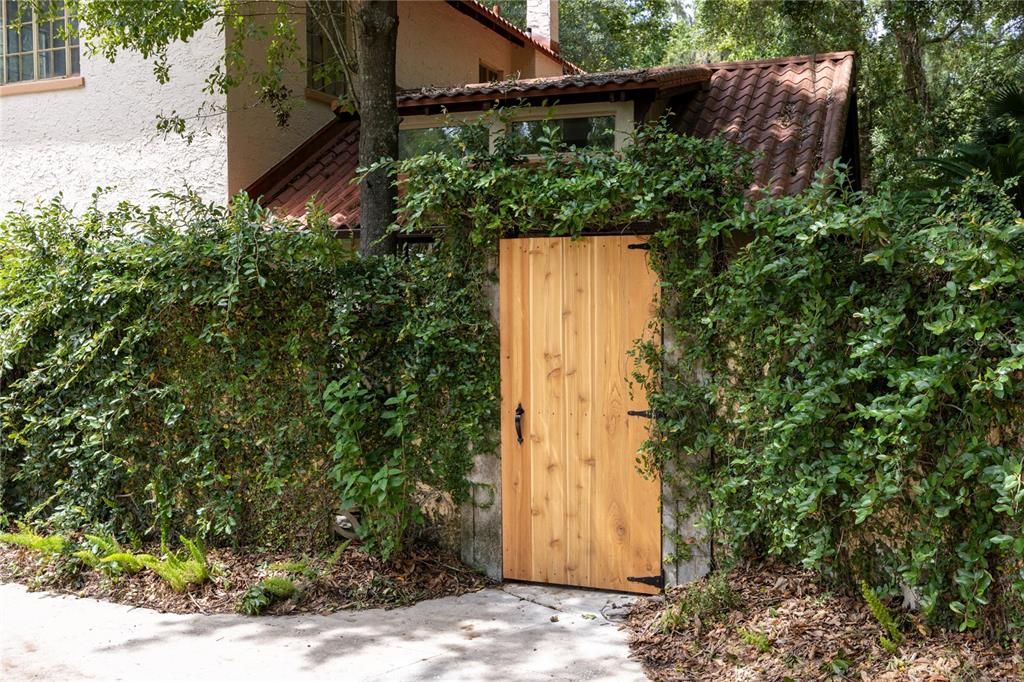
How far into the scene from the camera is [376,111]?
27.9 feet

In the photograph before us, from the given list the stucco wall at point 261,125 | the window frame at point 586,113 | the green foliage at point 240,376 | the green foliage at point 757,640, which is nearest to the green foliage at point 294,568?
the green foliage at point 240,376

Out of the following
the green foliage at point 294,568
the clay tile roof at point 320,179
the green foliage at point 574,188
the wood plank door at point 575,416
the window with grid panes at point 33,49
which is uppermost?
the window with grid panes at point 33,49

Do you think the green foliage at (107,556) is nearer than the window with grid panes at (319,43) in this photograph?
Yes

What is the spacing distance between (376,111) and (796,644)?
562cm

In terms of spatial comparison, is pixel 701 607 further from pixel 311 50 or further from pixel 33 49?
pixel 33 49

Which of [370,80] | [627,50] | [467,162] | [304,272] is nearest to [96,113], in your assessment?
[370,80]

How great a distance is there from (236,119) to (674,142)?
7.01 m

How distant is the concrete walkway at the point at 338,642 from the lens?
545 centimetres

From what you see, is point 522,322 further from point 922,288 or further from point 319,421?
point 922,288

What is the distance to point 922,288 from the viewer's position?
523cm

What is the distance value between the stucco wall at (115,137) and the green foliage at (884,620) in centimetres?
881

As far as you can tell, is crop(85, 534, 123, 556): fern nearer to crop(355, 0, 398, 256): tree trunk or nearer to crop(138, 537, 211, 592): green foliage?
crop(138, 537, 211, 592): green foliage

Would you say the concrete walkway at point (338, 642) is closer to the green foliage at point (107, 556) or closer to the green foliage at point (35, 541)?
the green foliage at point (107, 556)

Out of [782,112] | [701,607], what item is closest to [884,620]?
[701,607]
